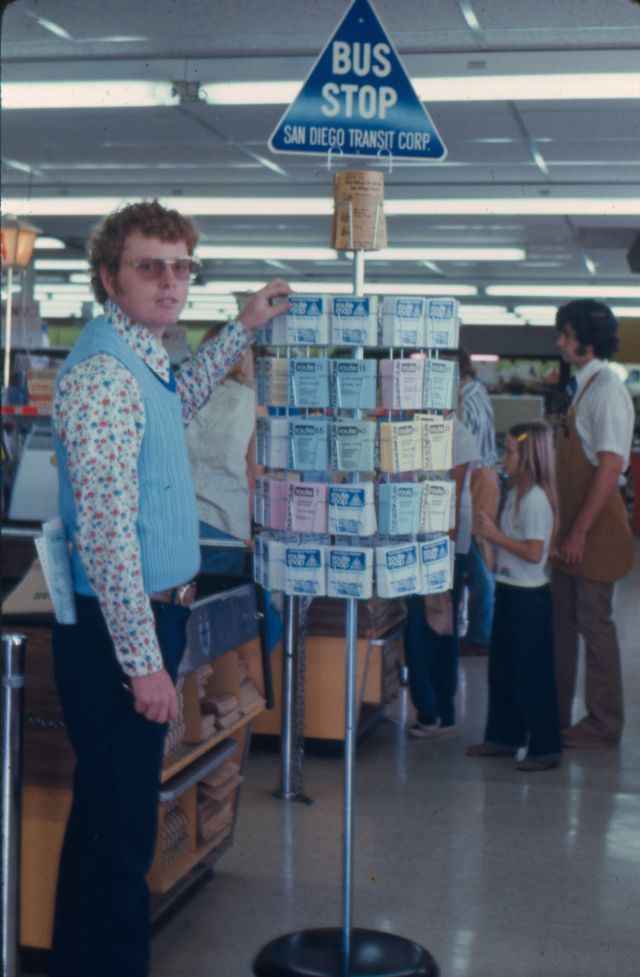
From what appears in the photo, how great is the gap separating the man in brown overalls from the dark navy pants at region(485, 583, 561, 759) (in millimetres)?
409

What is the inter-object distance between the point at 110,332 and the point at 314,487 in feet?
2.02

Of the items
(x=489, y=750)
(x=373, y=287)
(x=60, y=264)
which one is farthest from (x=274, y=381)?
(x=373, y=287)

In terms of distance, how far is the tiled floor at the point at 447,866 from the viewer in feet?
11.0

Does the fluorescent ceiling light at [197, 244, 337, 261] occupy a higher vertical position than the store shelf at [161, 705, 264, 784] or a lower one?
higher

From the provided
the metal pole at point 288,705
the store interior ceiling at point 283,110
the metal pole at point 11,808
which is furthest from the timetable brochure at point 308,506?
the metal pole at point 288,705

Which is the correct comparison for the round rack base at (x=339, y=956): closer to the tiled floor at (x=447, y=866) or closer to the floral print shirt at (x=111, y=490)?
the tiled floor at (x=447, y=866)

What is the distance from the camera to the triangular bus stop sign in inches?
126

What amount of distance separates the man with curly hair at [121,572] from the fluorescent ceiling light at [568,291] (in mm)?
13784

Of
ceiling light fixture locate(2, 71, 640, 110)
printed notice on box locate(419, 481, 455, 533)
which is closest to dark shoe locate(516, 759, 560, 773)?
printed notice on box locate(419, 481, 455, 533)

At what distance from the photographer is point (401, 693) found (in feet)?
19.8

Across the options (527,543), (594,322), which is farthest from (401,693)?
(594,322)

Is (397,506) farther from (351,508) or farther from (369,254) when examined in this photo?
(369,254)

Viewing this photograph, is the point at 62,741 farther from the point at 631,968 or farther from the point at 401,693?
the point at 401,693

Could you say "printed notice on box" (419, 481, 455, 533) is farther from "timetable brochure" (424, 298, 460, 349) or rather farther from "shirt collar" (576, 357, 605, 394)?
"shirt collar" (576, 357, 605, 394)
